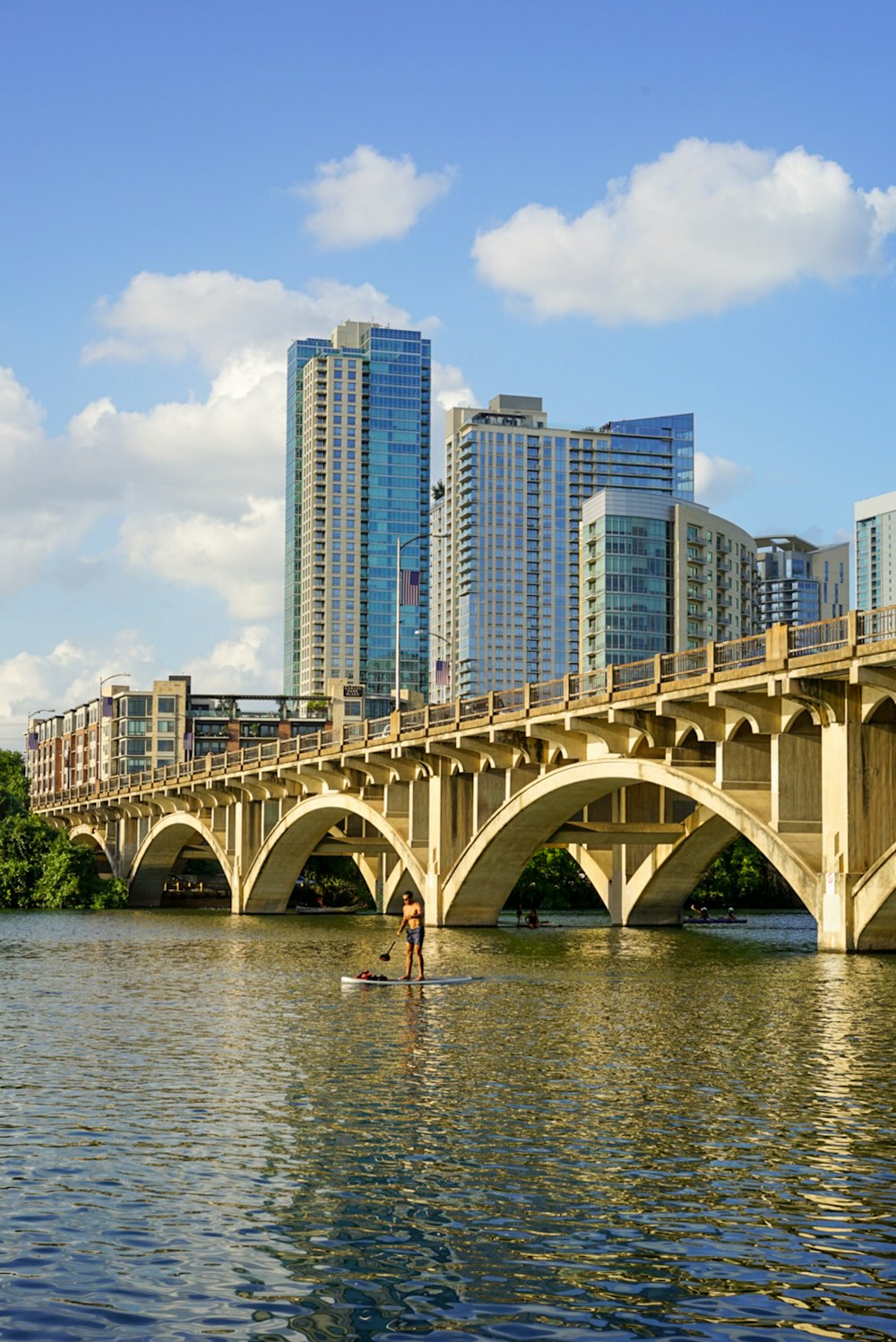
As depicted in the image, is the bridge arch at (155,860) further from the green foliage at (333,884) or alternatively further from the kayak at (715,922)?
the kayak at (715,922)

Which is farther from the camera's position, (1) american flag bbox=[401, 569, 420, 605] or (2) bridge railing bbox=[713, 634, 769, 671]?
(1) american flag bbox=[401, 569, 420, 605]

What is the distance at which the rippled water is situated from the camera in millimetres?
11453

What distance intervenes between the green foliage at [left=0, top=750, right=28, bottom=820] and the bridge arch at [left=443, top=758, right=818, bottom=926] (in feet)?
294

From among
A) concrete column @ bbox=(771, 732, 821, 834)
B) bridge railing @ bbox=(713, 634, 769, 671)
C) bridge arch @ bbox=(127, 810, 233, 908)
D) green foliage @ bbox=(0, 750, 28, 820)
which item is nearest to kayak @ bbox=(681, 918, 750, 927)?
bridge arch @ bbox=(127, 810, 233, 908)

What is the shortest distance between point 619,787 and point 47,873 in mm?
62376

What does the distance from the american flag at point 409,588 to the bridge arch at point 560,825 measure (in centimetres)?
1173

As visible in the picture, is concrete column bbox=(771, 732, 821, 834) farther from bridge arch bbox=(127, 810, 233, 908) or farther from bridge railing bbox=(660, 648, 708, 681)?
bridge arch bbox=(127, 810, 233, 908)

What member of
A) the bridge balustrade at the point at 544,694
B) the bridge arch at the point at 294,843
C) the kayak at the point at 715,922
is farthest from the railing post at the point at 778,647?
the kayak at the point at 715,922

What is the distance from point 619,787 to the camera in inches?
2319

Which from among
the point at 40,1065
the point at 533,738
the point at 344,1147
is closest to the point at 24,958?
the point at 533,738

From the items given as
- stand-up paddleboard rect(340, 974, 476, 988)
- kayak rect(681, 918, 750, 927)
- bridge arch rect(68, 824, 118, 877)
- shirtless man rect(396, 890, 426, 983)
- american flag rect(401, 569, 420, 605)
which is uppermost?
american flag rect(401, 569, 420, 605)

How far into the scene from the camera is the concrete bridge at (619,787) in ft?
140

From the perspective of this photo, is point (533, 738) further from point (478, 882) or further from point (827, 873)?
point (827, 873)

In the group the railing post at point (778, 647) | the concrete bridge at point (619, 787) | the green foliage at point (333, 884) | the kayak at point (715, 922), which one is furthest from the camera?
the green foliage at point (333, 884)
